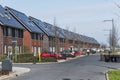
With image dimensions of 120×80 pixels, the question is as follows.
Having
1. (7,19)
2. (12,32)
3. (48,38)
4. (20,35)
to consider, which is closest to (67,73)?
(7,19)

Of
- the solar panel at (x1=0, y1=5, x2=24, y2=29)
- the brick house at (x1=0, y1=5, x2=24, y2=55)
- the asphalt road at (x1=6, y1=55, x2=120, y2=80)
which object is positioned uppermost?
the solar panel at (x1=0, y1=5, x2=24, y2=29)

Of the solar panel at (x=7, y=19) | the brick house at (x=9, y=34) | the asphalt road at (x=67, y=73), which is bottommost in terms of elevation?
the asphalt road at (x=67, y=73)

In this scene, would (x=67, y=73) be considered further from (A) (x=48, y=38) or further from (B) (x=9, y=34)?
(A) (x=48, y=38)

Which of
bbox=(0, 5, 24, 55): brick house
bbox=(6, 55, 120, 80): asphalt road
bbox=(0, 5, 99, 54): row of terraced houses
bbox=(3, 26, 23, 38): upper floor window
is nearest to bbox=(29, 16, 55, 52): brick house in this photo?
bbox=(0, 5, 99, 54): row of terraced houses

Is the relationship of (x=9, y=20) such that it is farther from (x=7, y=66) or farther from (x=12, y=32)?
(x=7, y=66)

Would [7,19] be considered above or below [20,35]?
above

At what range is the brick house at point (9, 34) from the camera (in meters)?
54.5

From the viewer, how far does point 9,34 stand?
57.8m

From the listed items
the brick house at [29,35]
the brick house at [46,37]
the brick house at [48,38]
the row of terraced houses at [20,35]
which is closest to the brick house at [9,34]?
the row of terraced houses at [20,35]

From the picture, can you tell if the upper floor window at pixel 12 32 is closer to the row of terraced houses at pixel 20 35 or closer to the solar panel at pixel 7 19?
the row of terraced houses at pixel 20 35

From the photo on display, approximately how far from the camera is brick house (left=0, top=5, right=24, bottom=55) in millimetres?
A: 54531

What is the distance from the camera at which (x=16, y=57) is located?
50.9 metres

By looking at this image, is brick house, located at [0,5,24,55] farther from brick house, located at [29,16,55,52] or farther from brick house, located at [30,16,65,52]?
brick house, located at [30,16,65,52]

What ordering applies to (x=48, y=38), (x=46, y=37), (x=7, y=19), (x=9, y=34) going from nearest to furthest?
1. (x=9, y=34)
2. (x=7, y=19)
3. (x=46, y=37)
4. (x=48, y=38)
